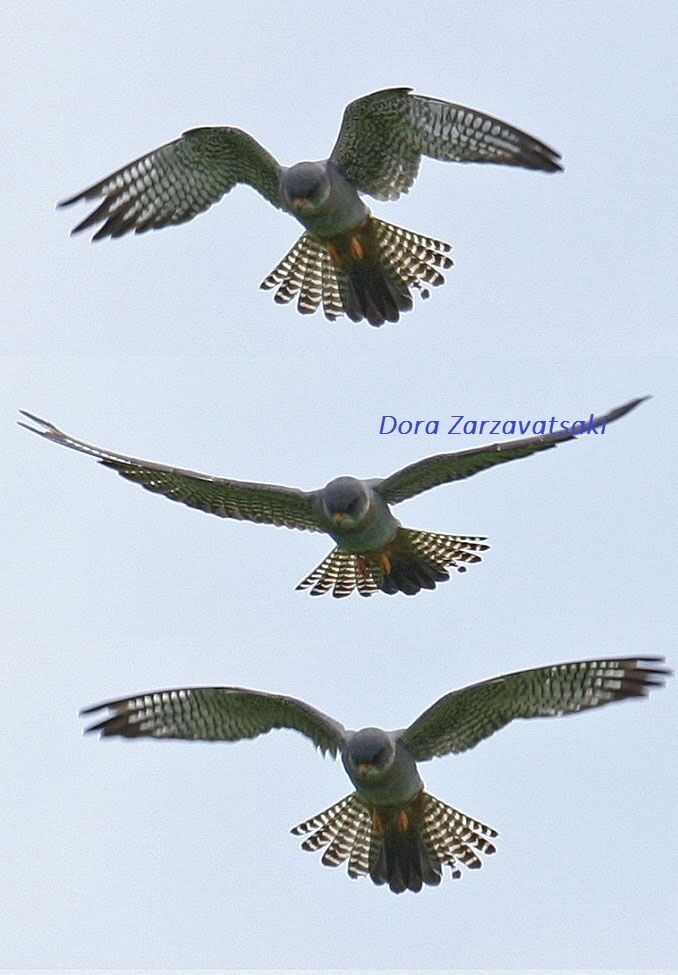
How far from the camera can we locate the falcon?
36.9 feet

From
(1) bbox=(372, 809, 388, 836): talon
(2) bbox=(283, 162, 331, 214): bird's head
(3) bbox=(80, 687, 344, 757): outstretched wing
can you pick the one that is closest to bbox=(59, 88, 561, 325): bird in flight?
(2) bbox=(283, 162, 331, 214): bird's head

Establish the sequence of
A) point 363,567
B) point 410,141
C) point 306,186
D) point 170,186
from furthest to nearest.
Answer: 1. point 170,186
2. point 363,567
3. point 410,141
4. point 306,186

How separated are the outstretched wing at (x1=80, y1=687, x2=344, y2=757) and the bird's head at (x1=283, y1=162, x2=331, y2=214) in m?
2.60

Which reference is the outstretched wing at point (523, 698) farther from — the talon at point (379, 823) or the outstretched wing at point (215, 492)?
the outstretched wing at point (215, 492)

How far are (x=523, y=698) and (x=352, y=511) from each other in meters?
→ 1.34

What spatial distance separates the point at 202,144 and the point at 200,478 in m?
2.04

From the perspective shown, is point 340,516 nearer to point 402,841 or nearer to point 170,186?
point 402,841

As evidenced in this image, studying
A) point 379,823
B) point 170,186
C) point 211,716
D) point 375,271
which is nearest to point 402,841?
point 379,823

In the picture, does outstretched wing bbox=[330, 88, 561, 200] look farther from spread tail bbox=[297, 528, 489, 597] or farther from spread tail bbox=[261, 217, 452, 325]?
spread tail bbox=[297, 528, 489, 597]

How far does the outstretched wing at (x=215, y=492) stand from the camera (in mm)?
11273

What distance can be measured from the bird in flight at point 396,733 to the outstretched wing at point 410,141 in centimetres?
267

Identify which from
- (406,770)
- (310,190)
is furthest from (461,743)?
(310,190)

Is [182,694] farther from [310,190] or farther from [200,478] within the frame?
[310,190]

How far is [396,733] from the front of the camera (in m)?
11.3
